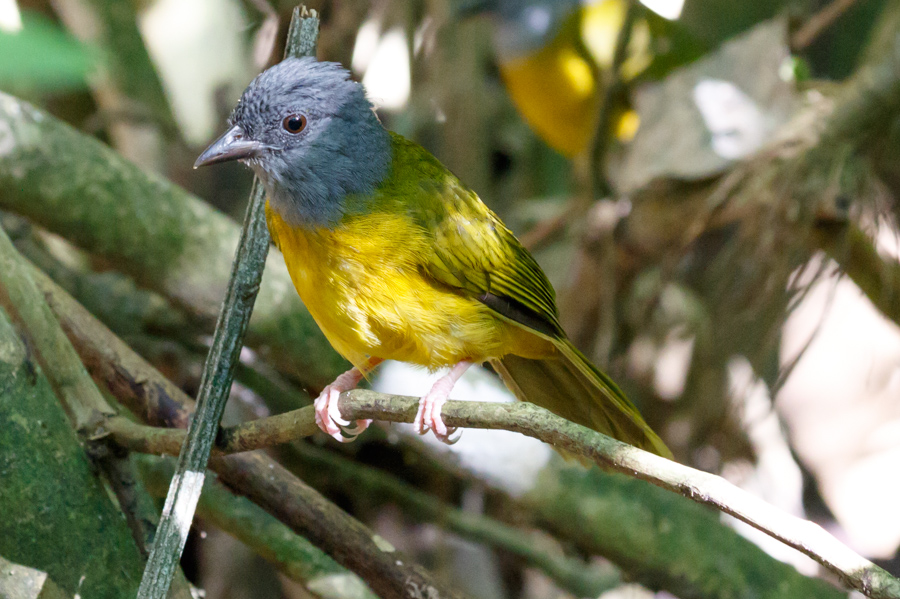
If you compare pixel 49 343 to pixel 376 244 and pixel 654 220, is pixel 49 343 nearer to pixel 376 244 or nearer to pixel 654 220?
pixel 376 244

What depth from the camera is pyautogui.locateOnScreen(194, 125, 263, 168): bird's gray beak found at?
194cm

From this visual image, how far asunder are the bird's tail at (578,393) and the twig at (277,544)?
81cm

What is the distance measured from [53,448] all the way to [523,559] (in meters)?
2.33

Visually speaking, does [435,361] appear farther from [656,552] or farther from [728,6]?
[728,6]

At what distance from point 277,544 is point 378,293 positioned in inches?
42.0

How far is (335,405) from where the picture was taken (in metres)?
2.13

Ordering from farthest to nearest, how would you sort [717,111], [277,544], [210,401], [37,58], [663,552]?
[717,111]
[663,552]
[277,544]
[210,401]
[37,58]

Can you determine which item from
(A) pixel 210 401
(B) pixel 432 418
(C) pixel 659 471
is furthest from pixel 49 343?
(C) pixel 659 471

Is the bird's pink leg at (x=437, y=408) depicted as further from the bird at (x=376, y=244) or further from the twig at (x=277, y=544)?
the twig at (x=277, y=544)

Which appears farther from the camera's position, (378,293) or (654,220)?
(654,220)

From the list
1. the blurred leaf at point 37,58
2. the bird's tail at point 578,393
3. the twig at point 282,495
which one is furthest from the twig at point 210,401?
the bird's tail at point 578,393

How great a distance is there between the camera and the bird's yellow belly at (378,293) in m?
1.96

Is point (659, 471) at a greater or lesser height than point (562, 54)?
lesser

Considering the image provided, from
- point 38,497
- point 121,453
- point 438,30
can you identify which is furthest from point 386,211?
point 438,30
